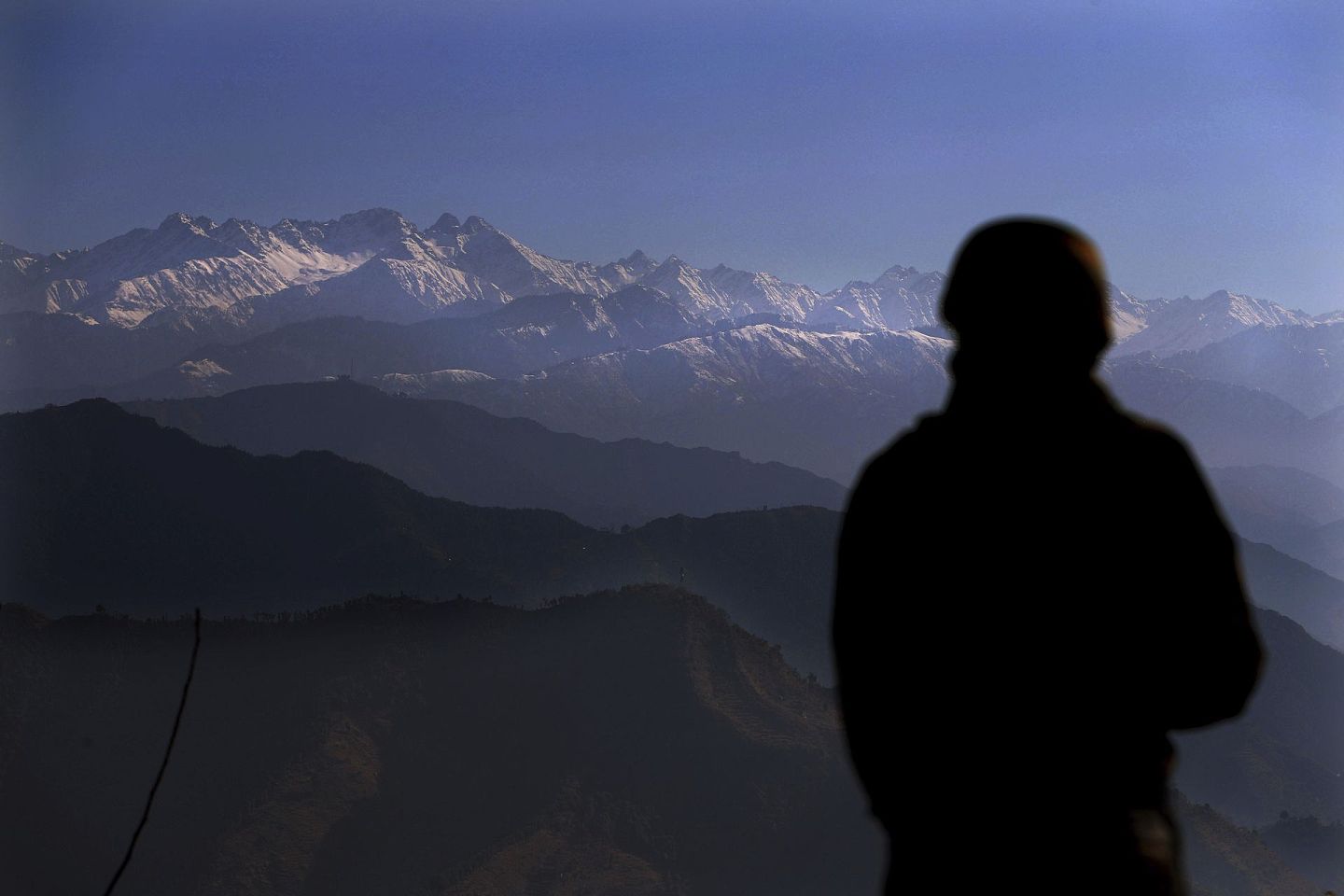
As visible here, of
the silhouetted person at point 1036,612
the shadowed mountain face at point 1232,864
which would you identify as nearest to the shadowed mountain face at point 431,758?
the shadowed mountain face at point 1232,864

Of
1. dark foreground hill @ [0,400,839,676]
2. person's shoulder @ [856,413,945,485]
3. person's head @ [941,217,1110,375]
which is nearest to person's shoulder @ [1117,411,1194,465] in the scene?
person's head @ [941,217,1110,375]

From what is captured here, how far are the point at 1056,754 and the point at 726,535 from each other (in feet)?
554

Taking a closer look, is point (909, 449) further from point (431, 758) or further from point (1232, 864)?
point (1232, 864)

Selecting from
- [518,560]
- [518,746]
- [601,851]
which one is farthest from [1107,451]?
[518,560]

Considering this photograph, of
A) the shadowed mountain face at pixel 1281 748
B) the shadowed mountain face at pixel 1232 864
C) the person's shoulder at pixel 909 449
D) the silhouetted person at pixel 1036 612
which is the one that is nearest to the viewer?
the silhouetted person at pixel 1036 612

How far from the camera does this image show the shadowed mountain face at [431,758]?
97812 millimetres

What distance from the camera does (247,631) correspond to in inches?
4454

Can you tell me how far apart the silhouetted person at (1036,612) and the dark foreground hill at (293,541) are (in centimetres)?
15190

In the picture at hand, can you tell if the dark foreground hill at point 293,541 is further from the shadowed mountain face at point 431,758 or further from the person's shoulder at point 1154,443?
the person's shoulder at point 1154,443

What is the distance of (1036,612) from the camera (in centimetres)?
342

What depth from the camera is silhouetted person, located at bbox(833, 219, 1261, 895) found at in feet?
10.9

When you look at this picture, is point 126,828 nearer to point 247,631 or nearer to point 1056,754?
point 247,631

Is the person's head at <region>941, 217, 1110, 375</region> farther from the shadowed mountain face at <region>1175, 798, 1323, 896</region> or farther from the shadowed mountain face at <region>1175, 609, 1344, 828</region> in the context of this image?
the shadowed mountain face at <region>1175, 609, 1344, 828</region>

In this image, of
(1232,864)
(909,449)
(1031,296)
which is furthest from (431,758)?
(1031,296)
